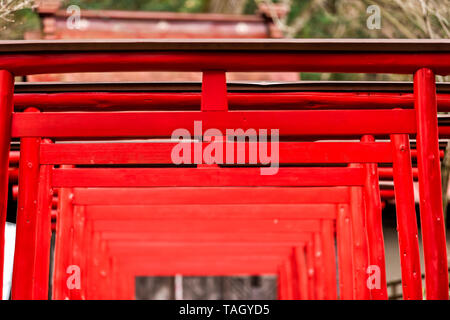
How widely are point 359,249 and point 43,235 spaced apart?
10.5ft

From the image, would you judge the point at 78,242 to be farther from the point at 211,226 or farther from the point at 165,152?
the point at 165,152

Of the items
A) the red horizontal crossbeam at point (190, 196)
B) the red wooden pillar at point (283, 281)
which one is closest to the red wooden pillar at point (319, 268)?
the red horizontal crossbeam at point (190, 196)

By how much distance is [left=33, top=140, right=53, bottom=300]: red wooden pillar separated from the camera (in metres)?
5.23

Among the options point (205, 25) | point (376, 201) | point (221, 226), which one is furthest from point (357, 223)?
point (205, 25)

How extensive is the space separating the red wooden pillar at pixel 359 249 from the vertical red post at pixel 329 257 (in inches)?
64.0

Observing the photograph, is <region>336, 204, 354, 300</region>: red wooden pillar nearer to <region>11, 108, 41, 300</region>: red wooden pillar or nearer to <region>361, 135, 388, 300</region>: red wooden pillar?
<region>361, 135, 388, 300</region>: red wooden pillar

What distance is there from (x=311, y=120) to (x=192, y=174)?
1618 mm

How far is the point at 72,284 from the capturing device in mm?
6727

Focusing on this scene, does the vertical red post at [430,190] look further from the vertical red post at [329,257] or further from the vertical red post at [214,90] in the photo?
the vertical red post at [329,257]

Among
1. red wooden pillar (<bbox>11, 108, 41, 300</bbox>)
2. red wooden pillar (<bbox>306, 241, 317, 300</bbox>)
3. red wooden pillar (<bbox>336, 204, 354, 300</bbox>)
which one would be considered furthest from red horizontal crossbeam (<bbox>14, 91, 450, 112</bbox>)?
red wooden pillar (<bbox>306, 241, 317, 300</bbox>)

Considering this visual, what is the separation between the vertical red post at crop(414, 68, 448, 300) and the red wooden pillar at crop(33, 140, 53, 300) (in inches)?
122

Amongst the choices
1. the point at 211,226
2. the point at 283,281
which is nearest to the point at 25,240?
the point at 211,226

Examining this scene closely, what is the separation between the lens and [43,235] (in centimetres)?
525

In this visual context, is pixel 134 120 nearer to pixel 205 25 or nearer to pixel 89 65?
pixel 89 65
